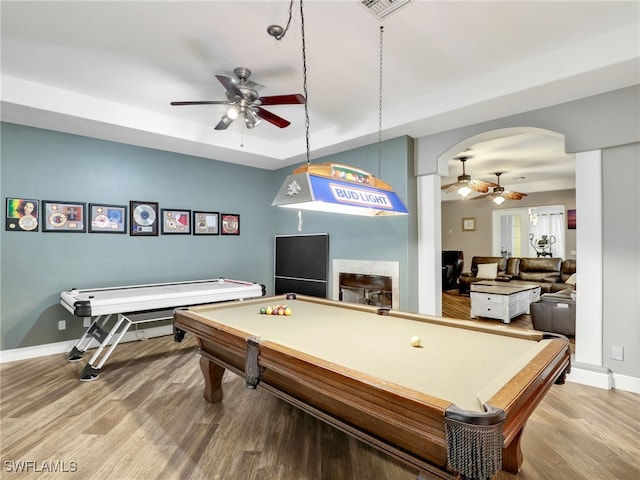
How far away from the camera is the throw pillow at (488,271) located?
7.94 m

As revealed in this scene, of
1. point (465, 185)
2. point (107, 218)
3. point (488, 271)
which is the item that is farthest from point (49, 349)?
point (488, 271)

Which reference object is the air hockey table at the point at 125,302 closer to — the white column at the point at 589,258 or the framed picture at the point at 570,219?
the white column at the point at 589,258

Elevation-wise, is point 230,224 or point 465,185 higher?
point 465,185

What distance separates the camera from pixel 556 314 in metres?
4.37

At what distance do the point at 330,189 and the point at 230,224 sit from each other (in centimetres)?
365

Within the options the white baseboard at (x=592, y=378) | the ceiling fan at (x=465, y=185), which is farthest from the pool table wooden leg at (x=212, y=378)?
the ceiling fan at (x=465, y=185)

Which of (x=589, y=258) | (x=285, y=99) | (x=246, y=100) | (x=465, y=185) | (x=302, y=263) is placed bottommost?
(x=302, y=263)

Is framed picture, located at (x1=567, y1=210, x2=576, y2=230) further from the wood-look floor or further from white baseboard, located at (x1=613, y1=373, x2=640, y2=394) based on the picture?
the wood-look floor

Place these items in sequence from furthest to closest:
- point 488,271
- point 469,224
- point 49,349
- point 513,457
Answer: point 469,224
point 488,271
point 49,349
point 513,457

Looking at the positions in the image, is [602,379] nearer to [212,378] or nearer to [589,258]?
[589,258]

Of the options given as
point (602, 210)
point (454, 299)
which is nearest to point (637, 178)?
point (602, 210)

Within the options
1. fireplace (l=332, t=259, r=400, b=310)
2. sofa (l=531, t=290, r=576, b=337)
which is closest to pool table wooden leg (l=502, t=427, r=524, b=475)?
fireplace (l=332, t=259, r=400, b=310)

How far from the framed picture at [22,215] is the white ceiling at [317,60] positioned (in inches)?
34.1

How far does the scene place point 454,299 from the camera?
770cm
